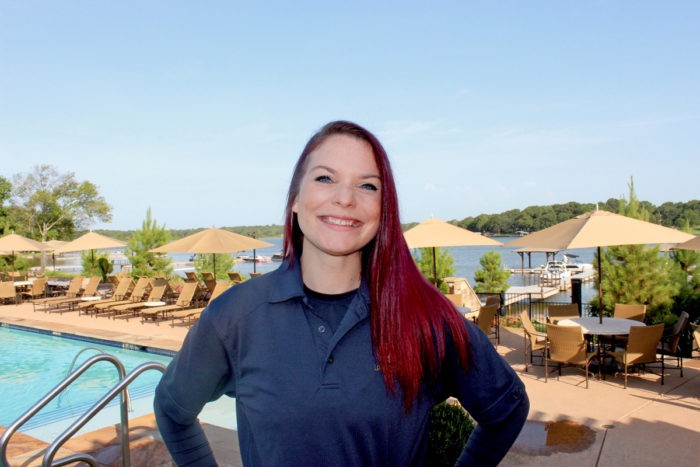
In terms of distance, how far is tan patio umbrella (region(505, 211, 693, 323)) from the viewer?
655 centimetres

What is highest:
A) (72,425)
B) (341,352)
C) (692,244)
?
(692,244)

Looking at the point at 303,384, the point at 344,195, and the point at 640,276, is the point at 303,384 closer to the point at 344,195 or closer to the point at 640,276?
the point at 344,195

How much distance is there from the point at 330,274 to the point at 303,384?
28 cm

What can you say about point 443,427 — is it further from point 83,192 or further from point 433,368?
point 83,192

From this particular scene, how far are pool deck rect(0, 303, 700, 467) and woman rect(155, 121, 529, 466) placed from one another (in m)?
3.08

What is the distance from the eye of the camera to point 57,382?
27.5 ft

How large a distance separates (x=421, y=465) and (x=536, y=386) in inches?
221

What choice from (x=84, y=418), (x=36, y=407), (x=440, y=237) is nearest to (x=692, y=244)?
(x=440, y=237)

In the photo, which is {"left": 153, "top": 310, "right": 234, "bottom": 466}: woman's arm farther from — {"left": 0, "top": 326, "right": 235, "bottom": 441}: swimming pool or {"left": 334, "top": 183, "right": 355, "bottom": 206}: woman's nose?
{"left": 0, "top": 326, "right": 235, "bottom": 441}: swimming pool

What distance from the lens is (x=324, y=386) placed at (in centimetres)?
115

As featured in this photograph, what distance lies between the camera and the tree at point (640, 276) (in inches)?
370

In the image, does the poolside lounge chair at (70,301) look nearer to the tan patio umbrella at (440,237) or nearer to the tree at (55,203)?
the tan patio umbrella at (440,237)

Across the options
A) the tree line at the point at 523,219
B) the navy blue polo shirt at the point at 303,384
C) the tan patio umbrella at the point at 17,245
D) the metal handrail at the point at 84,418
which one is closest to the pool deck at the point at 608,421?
the metal handrail at the point at 84,418

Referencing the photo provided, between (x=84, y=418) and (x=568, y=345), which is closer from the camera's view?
(x=84, y=418)
